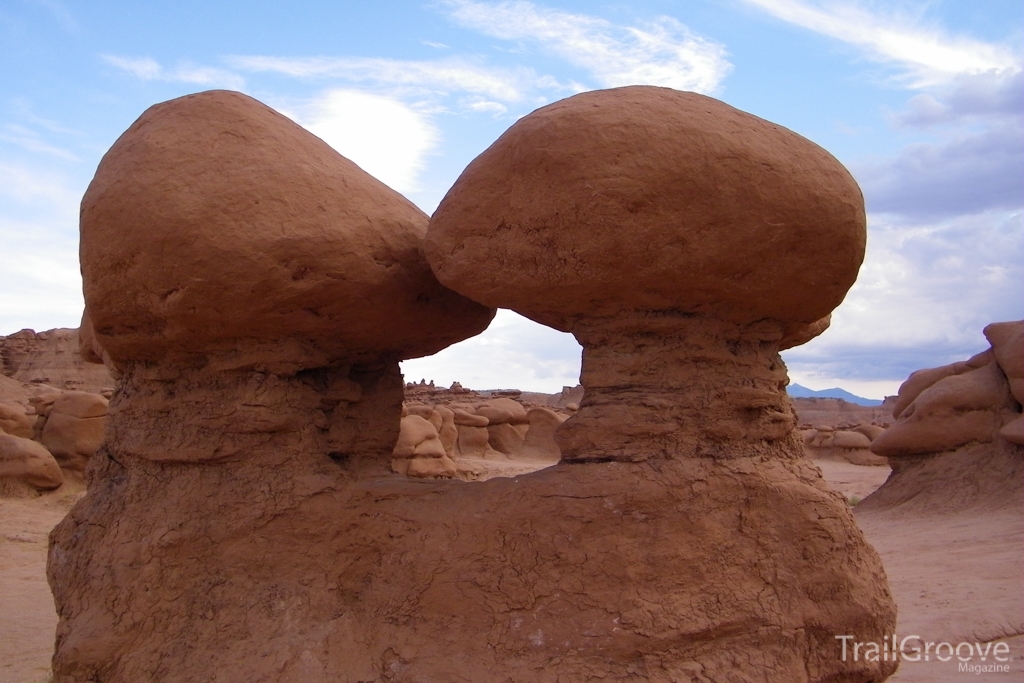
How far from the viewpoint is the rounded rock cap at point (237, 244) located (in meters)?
3.26

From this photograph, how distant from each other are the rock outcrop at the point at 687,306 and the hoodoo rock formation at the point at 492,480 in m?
0.01

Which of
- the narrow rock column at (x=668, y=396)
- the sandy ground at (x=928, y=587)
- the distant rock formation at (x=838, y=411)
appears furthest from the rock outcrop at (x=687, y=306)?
the distant rock formation at (x=838, y=411)

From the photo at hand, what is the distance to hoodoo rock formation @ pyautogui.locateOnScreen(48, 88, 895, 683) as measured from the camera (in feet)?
9.48

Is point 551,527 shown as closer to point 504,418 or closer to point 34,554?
point 34,554

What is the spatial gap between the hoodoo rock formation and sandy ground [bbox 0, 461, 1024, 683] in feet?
2.41

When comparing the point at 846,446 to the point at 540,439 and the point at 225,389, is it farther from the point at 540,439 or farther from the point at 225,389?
the point at 225,389

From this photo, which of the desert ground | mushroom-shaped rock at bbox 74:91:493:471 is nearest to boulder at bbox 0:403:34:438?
the desert ground

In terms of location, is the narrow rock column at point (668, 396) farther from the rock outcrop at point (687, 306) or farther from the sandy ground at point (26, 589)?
the sandy ground at point (26, 589)

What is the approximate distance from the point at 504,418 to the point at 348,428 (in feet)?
42.7

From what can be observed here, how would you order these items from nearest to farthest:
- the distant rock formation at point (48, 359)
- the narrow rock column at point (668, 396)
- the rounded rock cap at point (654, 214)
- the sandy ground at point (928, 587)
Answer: the rounded rock cap at point (654, 214) < the narrow rock column at point (668, 396) < the sandy ground at point (928, 587) < the distant rock formation at point (48, 359)

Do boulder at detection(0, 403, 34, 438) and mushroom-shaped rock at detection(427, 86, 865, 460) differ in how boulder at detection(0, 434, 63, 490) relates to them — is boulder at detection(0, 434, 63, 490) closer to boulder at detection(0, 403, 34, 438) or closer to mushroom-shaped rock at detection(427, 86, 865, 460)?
boulder at detection(0, 403, 34, 438)

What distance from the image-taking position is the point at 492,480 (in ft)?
10.9

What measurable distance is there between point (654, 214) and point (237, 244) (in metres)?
1.60

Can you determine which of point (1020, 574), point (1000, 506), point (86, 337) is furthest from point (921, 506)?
point (86, 337)
